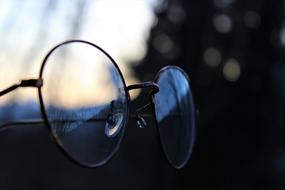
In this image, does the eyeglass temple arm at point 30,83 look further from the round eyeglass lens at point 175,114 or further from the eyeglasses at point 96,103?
the round eyeglass lens at point 175,114

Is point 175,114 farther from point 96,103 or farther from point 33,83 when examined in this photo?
point 33,83

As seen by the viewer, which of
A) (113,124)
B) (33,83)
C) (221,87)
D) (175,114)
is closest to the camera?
(33,83)

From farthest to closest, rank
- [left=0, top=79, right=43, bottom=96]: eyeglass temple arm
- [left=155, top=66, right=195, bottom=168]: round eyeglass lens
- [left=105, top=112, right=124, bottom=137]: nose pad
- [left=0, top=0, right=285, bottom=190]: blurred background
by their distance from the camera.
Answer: [left=0, top=0, right=285, bottom=190]: blurred background → [left=155, top=66, right=195, bottom=168]: round eyeglass lens → [left=105, top=112, right=124, bottom=137]: nose pad → [left=0, top=79, right=43, bottom=96]: eyeglass temple arm

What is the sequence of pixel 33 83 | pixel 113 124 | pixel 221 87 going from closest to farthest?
pixel 33 83 → pixel 113 124 → pixel 221 87

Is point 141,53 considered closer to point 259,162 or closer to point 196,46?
point 196,46

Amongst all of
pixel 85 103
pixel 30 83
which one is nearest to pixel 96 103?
pixel 85 103

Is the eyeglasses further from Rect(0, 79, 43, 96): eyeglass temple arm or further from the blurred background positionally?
the blurred background

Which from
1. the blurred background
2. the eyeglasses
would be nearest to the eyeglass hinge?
the eyeglasses

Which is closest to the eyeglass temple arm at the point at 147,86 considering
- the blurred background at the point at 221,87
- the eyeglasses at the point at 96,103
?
the eyeglasses at the point at 96,103
